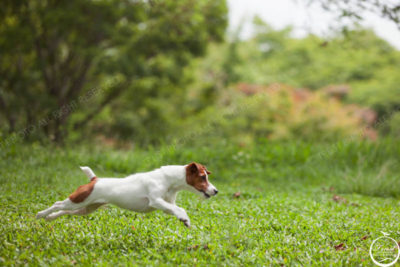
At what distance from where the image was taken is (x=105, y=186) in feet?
12.5

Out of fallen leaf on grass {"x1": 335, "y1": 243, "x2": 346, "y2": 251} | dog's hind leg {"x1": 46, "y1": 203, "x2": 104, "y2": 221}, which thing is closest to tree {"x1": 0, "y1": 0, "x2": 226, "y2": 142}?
dog's hind leg {"x1": 46, "y1": 203, "x2": 104, "y2": 221}

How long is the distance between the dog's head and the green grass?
2.19 feet

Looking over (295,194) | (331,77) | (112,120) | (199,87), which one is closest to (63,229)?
(295,194)

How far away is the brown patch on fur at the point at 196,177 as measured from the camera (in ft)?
12.6

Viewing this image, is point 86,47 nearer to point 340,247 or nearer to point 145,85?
point 145,85

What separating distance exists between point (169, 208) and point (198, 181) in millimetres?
409

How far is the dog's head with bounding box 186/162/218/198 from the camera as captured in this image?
383 centimetres

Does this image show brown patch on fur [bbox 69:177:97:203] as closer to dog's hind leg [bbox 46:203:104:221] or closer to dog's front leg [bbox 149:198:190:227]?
dog's hind leg [bbox 46:203:104:221]

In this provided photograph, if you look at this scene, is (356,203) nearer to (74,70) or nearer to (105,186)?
(105,186)

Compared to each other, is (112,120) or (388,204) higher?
(388,204)

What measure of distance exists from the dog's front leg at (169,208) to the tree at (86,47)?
805 centimetres

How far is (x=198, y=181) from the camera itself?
151 inches

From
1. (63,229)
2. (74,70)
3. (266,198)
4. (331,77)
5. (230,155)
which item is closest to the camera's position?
(63,229)

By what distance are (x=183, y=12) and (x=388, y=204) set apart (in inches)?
353
